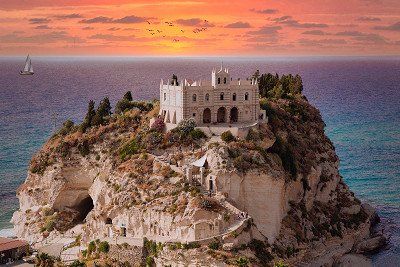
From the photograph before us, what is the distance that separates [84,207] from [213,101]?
60.7 feet

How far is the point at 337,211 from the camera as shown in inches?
3509

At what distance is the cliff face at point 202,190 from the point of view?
71.5 meters

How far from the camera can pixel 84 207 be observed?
292 feet

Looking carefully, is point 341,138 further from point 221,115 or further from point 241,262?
point 241,262

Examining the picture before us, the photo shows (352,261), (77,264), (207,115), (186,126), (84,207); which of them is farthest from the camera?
(84,207)

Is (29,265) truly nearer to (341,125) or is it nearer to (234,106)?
(234,106)

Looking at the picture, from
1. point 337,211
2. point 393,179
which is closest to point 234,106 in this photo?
point 337,211

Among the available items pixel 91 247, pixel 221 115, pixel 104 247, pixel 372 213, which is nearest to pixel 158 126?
pixel 221 115

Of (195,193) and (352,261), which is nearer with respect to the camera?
(195,193)

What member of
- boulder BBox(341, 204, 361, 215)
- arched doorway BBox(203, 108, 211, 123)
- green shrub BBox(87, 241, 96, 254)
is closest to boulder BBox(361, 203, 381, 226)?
boulder BBox(341, 204, 361, 215)

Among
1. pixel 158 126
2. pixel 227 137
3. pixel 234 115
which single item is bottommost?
pixel 227 137

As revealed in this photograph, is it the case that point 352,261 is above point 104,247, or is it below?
below

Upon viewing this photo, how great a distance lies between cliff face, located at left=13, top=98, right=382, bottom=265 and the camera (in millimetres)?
71500

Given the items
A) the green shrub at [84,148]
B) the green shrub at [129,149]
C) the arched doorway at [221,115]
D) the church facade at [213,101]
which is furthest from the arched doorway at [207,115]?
the green shrub at [84,148]
